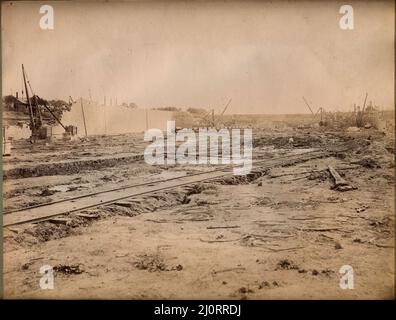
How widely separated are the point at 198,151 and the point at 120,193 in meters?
1.16

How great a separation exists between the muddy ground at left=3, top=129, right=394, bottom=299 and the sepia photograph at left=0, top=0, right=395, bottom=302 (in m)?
0.02

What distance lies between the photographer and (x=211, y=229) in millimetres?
4605

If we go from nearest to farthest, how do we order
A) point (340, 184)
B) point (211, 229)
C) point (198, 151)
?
1. point (211, 229)
2. point (340, 184)
3. point (198, 151)

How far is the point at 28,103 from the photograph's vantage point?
4727 millimetres

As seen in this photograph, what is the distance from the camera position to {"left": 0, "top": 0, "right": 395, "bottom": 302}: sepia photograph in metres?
4.48

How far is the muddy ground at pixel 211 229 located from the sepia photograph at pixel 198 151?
0.02m

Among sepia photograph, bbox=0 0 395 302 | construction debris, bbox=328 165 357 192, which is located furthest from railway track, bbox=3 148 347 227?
construction debris, bbox=328 165 357 192

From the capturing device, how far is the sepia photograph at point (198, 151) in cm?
Answer: 448

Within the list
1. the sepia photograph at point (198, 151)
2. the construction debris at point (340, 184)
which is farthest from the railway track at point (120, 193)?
the construction debris at point (340, 184)

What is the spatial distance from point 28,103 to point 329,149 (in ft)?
13.0

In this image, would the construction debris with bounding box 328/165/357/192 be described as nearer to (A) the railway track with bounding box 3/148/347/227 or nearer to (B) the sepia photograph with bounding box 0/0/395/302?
(B) the sepia photograph with bounding box 0/0/395/302

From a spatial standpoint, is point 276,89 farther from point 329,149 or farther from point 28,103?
point 28,103

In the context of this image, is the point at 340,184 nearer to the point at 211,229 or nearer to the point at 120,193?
the point at 211,229

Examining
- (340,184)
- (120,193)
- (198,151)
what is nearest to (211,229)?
(198,151)
